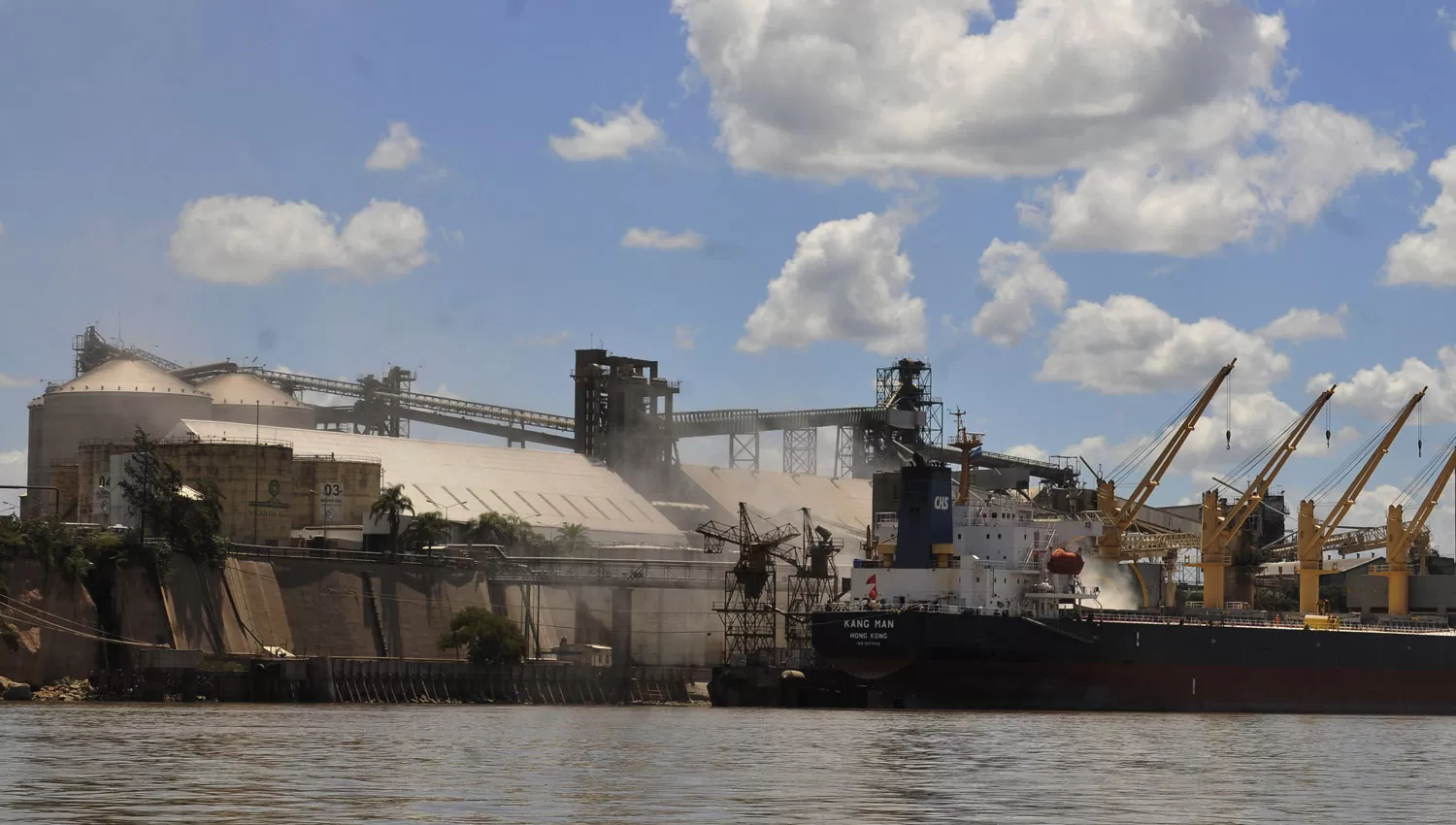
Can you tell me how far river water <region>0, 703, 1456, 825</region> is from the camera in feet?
134

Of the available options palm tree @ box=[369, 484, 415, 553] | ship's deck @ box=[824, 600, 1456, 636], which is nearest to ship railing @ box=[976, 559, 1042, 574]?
ship's deck @ box=[824, 600, 1456, 636]

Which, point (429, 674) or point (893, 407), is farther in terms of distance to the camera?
point (893, 407)

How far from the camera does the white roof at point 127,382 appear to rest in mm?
158000

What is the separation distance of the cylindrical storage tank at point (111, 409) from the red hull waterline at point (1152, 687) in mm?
73821

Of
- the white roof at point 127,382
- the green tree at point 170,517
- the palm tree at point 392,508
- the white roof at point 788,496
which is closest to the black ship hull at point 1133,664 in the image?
the green tree at point 170,517

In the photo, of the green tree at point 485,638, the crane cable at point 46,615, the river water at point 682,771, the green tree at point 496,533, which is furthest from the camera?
the green tree at point 496,533

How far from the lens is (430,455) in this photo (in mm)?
153375

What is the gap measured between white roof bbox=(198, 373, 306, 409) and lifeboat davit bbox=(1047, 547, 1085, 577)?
3357 inches

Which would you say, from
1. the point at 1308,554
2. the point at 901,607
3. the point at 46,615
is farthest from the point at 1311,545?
the point at 46,615

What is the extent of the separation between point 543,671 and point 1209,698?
35292 millimetres

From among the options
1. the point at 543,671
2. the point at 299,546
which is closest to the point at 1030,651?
the point at 543,671

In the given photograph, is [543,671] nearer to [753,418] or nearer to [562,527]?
[562,527]

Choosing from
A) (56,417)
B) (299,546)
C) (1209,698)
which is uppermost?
(56,417)

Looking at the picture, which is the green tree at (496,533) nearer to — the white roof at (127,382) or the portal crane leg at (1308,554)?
the white roof at (127,382)
